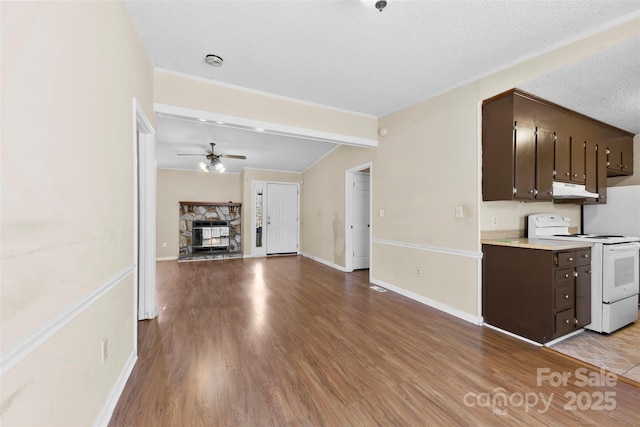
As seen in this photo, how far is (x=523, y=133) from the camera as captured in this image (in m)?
2.70

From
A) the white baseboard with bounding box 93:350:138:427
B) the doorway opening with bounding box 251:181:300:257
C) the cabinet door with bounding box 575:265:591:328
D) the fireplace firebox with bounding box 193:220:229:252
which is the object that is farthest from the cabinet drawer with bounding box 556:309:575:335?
the fireplace firebox with bounding box 193:220:229:252

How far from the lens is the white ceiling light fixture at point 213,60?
2535 mm

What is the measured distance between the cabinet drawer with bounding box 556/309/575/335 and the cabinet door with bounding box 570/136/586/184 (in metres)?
1.63

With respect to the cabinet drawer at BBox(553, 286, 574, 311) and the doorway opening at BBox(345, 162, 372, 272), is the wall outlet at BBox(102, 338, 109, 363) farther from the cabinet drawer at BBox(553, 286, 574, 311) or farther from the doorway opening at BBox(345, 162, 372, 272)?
the doorway opening at BBox(345, 162, 372, 272)

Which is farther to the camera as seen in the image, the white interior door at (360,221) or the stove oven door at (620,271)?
the white interior door at (360,221)

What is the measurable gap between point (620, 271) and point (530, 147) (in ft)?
5.02

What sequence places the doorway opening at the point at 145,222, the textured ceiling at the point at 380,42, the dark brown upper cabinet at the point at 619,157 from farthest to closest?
the dark brown upper cabinet at the point at 619,157, the doorway opening at the point at 145,222, the textured ceiling at the point at 380,42

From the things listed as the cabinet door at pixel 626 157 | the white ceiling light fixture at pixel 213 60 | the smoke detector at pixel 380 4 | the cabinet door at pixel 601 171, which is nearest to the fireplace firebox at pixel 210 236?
the white ceiling light fixture at pixel 213 60

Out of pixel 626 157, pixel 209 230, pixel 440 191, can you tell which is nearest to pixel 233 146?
pixel 209 230

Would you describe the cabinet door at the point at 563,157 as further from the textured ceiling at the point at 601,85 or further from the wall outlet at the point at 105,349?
the wall outlet at the point at 105,349

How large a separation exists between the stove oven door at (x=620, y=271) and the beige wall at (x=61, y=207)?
4.13 m

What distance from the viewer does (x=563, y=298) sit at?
2412 mm

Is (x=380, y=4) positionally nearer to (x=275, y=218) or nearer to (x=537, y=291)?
(x=537, y=291)

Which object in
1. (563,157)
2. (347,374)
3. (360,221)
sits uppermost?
(563,157)
